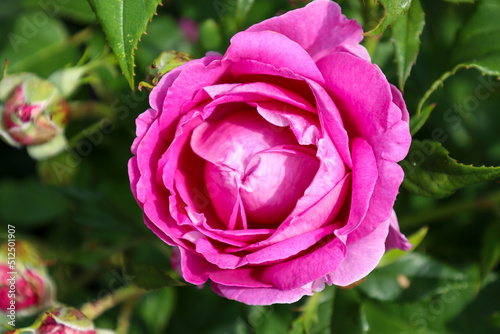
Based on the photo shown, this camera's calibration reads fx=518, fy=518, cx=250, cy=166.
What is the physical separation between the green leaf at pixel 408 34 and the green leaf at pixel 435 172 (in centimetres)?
20

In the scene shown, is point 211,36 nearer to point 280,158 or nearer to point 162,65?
point 162,65

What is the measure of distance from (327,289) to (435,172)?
1.67ft

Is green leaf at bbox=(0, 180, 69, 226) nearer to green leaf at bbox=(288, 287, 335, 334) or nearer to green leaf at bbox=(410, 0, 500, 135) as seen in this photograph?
green leaf at bbox=(288, 287, 335, 334)

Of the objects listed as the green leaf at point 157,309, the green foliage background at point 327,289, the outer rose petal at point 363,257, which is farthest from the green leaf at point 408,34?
the green leaf at point 157,309

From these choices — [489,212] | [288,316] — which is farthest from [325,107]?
[489,212]

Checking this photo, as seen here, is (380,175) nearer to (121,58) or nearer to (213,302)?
(121,58)

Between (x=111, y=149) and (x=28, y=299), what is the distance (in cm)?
64

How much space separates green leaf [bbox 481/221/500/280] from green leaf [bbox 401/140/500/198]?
46 cm

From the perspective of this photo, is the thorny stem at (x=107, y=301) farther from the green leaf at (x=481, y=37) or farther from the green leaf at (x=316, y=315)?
the green leaf at (x=481, y=37)

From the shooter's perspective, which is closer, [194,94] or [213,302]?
[194,94]

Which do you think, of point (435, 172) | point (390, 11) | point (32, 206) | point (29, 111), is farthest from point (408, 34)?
point (32, 206)

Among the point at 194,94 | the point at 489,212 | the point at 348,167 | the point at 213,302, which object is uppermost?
the point at 194,94

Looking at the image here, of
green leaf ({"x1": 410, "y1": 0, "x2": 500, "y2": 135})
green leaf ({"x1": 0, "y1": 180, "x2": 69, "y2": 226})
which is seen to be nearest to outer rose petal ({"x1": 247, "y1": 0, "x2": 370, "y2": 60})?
green leaf ({"x1": 410, "y1": 0, "x2": 500, "y2": 135})

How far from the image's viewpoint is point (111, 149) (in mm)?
1913
